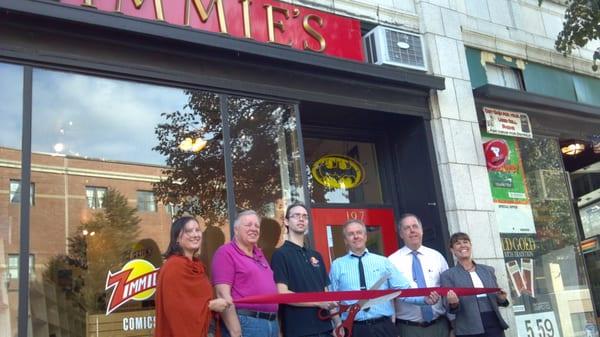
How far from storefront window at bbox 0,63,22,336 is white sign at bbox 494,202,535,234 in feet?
18.2

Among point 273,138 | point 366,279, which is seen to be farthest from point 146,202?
point 366,279

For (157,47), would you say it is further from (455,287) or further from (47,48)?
(455,287)

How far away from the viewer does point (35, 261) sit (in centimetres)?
503

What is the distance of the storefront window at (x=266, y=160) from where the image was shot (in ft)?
20.7

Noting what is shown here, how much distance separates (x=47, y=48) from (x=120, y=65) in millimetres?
636

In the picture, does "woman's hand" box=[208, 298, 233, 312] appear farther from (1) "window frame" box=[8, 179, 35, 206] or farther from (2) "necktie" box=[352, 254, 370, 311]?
(1) "window frame" box=[8, 179, 35, 206]

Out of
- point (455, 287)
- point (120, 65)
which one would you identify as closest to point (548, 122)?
point (455, 287)

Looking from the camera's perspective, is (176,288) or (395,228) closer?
(176,288)

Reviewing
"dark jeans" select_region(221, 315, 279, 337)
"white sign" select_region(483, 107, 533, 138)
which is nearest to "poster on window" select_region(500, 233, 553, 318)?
"white sign" select_region(483, 107, 533, 138)

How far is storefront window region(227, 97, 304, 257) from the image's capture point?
632cm

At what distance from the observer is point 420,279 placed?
5.48 m

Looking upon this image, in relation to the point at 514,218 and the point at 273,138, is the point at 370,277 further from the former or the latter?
the point at 514,218

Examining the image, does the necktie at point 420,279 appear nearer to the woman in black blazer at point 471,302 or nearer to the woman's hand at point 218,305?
the woman in black blazer at point 471,302

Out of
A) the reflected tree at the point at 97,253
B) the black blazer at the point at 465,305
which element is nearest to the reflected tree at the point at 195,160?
the reflected tree at the point at 97,253
